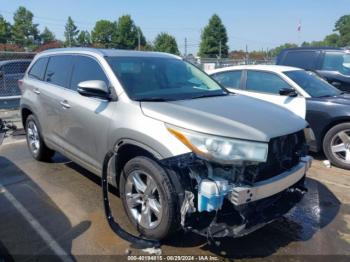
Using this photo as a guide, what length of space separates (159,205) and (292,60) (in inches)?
309

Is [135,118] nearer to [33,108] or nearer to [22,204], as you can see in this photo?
[22,204]

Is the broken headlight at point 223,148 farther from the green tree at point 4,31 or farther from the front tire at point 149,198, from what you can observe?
the green tree at point 4,31

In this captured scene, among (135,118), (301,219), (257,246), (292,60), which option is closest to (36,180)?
(135,118)

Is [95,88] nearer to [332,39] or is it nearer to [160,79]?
[160,79]

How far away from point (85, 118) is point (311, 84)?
14.4 ft

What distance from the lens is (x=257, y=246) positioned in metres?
3.45

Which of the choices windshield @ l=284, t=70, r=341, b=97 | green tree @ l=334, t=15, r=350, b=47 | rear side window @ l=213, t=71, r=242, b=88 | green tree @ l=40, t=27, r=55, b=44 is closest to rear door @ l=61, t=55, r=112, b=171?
rear side window @ l=213, t=71, r=242, b=88

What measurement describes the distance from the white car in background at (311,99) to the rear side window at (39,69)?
3536 mm

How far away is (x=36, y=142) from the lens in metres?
5.86

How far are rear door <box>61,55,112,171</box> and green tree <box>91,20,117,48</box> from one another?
88174 millimetres

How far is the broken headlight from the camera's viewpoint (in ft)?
9.39

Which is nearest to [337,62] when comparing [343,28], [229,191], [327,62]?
[327,62]

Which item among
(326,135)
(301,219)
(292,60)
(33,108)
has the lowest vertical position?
(301,219)

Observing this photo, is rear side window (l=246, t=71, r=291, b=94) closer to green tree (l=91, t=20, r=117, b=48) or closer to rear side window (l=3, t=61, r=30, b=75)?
rear side window (l=3, t=61, r=30, b=75)
